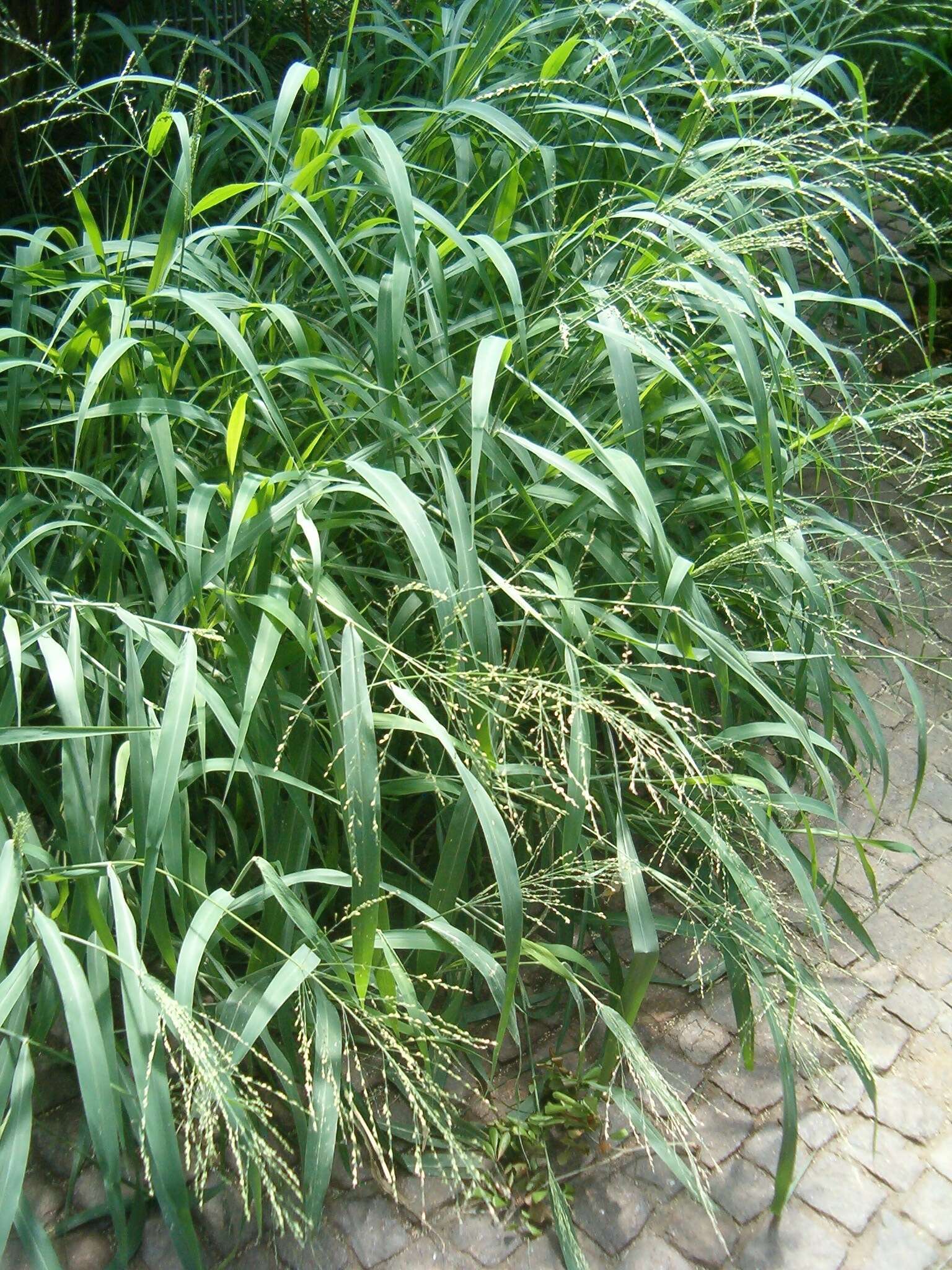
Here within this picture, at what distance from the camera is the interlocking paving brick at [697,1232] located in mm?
1946

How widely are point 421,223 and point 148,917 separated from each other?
4.68 ft

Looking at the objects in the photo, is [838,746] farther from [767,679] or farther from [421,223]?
[421,223]

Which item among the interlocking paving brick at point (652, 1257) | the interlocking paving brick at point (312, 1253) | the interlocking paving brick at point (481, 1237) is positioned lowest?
the interlocking paving brick at point (652, 1257)

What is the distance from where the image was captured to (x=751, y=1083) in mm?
2215

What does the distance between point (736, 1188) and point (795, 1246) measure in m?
0.12

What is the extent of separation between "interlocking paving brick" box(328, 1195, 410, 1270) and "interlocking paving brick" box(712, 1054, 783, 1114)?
2.10 ft

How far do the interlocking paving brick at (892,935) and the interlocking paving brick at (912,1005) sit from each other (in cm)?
7

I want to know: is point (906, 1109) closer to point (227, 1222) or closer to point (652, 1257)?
point (652, 1257)

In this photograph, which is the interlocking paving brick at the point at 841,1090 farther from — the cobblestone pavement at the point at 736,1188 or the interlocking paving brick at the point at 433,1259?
the interlocking paving brick at the point at 433,1259

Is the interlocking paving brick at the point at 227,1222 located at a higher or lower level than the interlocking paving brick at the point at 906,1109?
higher

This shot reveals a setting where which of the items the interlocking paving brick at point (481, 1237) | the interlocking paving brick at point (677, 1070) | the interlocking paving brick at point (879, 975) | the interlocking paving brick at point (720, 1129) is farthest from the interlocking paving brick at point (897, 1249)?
the interlocking paving brick at point (481, 1237)

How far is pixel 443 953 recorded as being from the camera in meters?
2.10

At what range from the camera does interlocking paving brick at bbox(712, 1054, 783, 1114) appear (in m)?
2.18

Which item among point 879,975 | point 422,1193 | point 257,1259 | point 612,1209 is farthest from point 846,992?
point 257,1259
